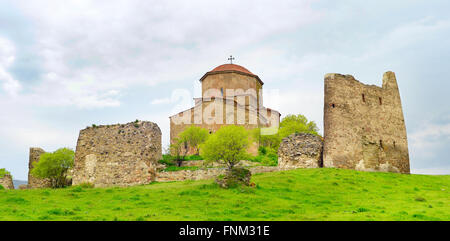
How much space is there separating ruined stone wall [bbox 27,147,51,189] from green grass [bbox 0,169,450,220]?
1044cm

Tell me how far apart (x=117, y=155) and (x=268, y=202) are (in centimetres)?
1175

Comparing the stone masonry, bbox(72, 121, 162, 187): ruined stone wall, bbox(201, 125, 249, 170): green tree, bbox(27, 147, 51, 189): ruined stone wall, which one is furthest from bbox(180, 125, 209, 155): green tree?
the stone masonry

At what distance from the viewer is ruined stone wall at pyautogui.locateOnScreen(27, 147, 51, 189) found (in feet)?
91.3

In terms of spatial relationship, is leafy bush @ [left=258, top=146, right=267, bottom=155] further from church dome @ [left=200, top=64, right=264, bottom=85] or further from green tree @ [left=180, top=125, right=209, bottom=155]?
church dome @ [left=200, top=64, right=264, bottom=85]

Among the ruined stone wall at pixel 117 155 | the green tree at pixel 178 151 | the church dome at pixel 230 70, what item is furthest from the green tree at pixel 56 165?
the church dome at pixel 230 70

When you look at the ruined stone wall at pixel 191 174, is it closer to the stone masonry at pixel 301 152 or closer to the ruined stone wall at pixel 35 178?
→ the stone masonry at pixel 301 152

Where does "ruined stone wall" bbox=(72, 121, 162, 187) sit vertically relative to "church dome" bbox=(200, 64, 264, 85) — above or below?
below

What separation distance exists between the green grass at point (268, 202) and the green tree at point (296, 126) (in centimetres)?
1137

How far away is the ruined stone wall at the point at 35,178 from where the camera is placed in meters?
27.8

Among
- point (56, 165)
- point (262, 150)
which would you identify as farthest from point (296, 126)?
point (56, 165)
